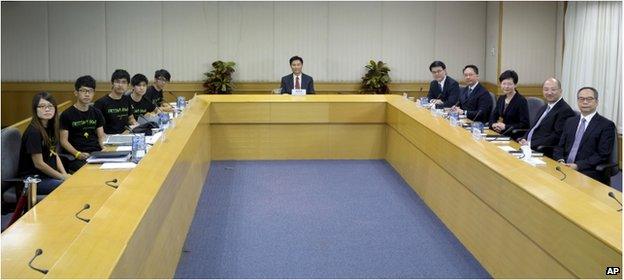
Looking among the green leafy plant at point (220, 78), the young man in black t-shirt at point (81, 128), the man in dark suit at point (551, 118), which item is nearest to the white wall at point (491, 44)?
the green leafy plant at point (220, 78)

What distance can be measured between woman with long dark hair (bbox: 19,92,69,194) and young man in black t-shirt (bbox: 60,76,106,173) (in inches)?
18.7

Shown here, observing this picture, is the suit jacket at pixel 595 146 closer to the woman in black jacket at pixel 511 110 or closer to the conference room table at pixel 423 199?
the conference room table at pixel 423 199

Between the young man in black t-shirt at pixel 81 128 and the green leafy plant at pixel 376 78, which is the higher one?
the green leafy plant at pixel 376 78

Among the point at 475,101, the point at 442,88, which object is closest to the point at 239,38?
the point at 442,88

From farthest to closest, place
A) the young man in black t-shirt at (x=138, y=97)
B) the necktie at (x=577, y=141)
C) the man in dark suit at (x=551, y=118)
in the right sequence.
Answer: the young man in black t-shirt at (x=138, y=97), the man in dark suit at (x=551, y=118), the necktie at (x=577, y=141)

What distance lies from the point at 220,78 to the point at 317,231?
5492 millimetres

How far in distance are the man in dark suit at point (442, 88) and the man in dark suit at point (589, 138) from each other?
295 cm

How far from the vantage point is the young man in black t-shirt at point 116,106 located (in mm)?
6027

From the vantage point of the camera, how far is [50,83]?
10188 millimetres

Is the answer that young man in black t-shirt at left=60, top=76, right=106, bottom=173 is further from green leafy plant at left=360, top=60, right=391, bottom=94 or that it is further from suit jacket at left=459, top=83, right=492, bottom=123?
green leafy plant at left=360, top=60, right=391, bottom=94

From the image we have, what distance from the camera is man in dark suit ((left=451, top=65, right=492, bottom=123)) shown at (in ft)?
22.8

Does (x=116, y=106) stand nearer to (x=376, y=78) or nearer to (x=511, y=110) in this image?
(x=511, y=110)

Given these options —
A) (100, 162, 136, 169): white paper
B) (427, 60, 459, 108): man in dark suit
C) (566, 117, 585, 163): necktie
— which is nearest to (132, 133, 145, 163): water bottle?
(100, 162, 136, 169): white paper

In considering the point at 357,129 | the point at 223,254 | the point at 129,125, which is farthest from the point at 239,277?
the point at 357,129
